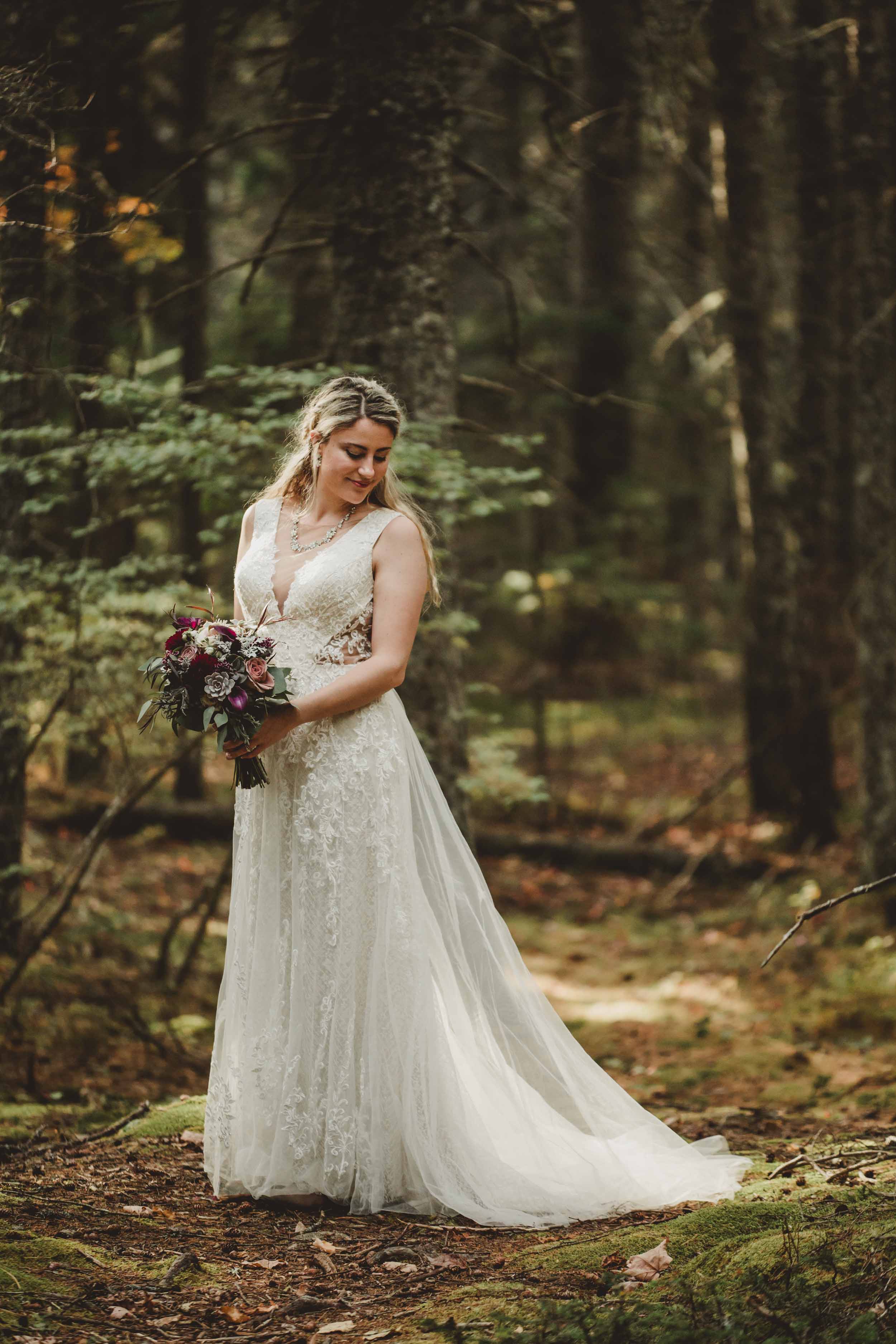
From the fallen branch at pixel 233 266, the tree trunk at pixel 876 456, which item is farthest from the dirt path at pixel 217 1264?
the tree trunk at pixel 876 456

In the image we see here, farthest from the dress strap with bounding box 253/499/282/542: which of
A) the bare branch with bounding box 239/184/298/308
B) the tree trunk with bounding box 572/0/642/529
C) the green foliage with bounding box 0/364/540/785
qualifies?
the tree trunk with bounding box 572/0/642/529

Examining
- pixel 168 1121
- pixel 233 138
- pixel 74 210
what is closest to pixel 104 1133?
pixel 168 1121

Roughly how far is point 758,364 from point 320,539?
7866 mm

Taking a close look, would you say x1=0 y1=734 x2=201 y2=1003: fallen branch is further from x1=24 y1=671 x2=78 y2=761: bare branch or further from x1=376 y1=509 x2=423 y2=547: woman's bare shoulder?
x1=376 y1=509 x2=423 y2=547: woman's bare shoulder

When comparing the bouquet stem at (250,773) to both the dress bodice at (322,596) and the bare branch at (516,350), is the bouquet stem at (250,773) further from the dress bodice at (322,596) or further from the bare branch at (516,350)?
the bare branch at (516,350)

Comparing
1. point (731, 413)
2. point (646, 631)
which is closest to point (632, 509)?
point (646, 631)

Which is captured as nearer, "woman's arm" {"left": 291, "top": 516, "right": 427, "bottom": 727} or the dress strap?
"woman's arm" {"left": 291, "top": 516, "right": 427, "bottom": 727}

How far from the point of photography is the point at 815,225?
11383 millimetres

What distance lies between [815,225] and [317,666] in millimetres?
9571

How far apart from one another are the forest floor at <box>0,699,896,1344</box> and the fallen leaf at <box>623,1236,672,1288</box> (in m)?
0.04

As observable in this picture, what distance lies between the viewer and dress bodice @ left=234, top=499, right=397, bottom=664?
4094 mm

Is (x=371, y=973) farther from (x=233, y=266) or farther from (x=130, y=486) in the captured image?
(x=233, y=266)

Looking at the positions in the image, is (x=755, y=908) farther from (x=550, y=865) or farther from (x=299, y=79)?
(x=299, y=79)

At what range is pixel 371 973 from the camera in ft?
13.1
